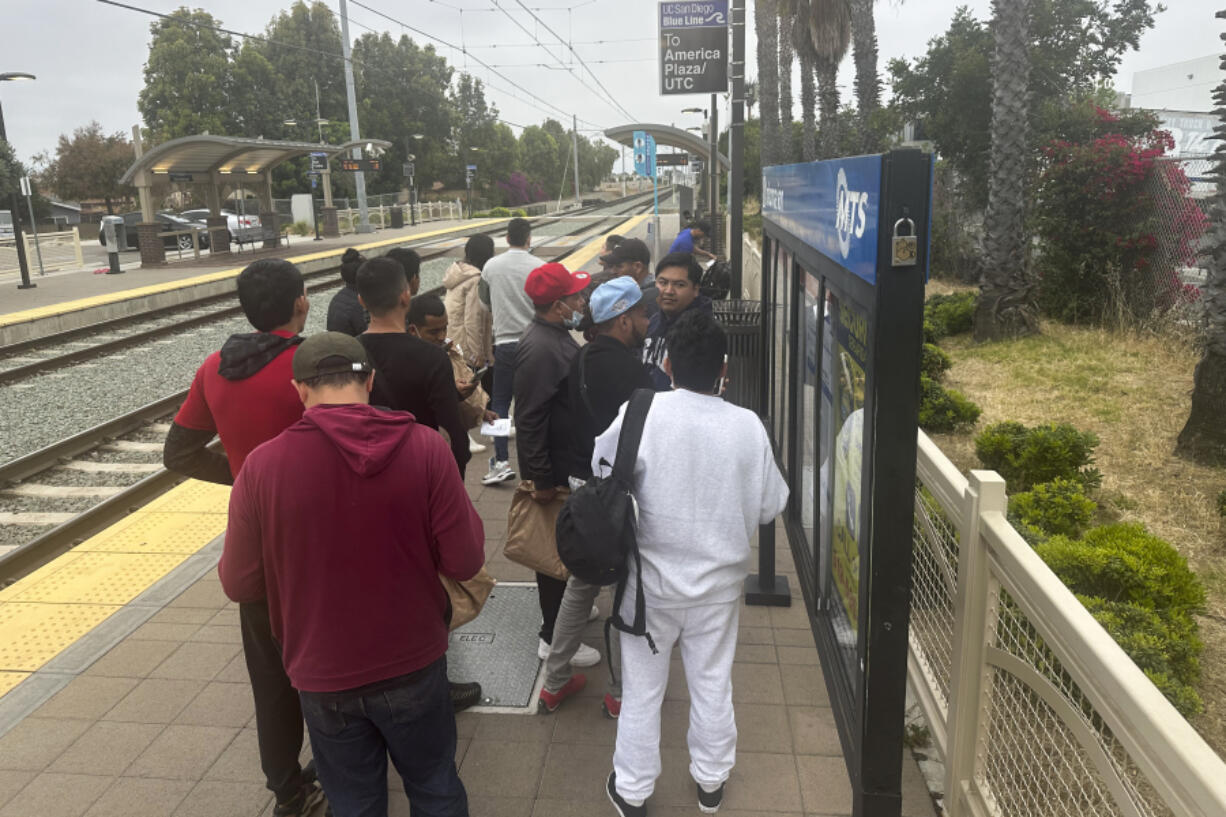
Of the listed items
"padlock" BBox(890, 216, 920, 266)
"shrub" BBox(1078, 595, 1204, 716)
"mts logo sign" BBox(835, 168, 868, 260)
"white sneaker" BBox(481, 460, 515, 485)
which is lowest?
"white sneaker" BBox(481, 460, 515, 485)

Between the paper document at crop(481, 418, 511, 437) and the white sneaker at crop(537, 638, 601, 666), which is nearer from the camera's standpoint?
the white sneaker at crop(537, 638, 601, 666)

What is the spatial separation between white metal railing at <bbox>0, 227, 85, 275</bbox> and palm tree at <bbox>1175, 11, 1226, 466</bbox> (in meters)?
23.6

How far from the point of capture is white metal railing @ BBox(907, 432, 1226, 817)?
66.7 inches

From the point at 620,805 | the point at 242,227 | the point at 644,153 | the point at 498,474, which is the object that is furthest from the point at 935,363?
the point at 242,227

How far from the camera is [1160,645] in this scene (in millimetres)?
3531

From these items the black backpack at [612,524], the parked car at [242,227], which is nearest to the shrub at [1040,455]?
the black backpack at [612,524]

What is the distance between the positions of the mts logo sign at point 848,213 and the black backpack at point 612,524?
0.88m

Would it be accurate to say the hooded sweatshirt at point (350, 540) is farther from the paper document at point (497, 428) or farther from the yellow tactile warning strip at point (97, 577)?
the yellow tactile warning strip at point (97, 577)

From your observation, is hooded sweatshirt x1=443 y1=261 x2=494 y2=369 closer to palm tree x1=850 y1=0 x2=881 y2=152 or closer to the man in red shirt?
the man in red shirt

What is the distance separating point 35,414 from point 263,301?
8522mm

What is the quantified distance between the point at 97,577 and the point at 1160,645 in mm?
5458

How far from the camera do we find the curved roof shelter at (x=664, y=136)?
19531 millimetres

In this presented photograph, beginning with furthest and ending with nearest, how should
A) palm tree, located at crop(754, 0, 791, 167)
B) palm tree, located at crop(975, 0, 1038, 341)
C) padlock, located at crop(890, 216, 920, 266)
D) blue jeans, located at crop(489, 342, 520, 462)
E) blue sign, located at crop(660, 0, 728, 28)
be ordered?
1. palm tree, located at crop(754, 0, 791, 167)
2. palm tree, located at crop(975, 0, 1038, 341)
3. blue sign, located at crop(660, 0, 728, 28)
4. blue jeans, located at crop(489, 342, 520, 462)
5. padlock, located at crop(890, 216, 920, 266)

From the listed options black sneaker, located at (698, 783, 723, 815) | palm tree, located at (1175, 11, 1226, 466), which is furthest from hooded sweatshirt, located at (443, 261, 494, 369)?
palm tree, located at (1175, 11, 1226, 466)
